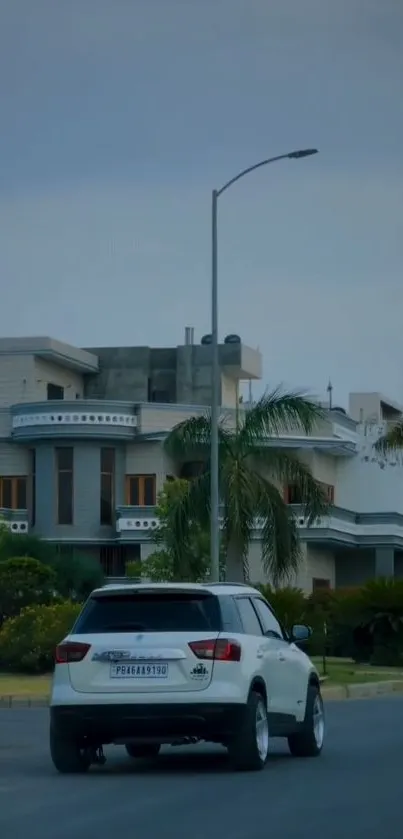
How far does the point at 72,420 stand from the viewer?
62.0 metres

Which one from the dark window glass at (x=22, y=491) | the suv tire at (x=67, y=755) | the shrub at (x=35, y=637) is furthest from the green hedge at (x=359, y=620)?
the suv tire at (x=67, y=755)

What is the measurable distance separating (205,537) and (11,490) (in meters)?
19.8

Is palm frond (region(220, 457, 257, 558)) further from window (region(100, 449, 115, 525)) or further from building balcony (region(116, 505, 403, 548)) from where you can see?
window (region(100, 449, 115, 525))

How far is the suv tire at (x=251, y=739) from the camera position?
16109 mm

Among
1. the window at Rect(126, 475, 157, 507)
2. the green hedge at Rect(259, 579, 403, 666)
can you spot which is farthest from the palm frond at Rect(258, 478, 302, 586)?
the window at Rect(126, 475, 157, 507)

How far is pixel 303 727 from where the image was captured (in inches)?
718

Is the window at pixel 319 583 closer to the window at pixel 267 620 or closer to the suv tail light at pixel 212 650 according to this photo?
the window at pixel 267 620

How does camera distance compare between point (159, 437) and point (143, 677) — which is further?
point (159, 437)

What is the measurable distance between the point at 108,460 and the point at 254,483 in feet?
79.6

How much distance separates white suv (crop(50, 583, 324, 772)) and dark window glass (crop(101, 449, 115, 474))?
4630cm

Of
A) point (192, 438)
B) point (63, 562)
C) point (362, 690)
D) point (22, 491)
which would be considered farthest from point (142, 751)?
point (22, 491)

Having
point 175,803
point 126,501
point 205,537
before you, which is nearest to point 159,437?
point 126,501

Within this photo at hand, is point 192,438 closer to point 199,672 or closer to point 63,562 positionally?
point 63,562

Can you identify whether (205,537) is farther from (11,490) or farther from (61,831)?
(61,831)
